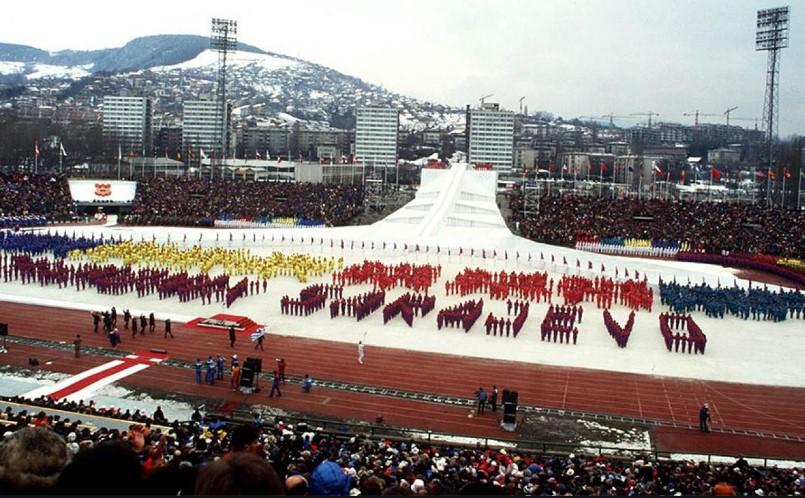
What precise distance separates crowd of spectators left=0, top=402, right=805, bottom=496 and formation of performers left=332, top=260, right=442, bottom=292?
18123 mm

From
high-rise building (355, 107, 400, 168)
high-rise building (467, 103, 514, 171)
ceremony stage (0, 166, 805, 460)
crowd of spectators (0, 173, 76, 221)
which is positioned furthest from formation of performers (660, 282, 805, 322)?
high-rise building (355, 107, 400, 168)

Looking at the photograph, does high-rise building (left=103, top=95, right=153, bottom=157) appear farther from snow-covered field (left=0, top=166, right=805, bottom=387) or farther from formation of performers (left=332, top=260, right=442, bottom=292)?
formation of performers (left=332, top=260, right=442, bottom=292)

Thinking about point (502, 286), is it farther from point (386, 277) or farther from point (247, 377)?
point (247, 377)

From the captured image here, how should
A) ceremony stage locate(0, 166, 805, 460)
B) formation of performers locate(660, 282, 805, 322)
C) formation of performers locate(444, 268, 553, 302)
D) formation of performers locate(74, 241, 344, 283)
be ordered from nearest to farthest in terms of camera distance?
ceremony stage locate(0, 166, 805, 460) < formation of performers locate(660, 282, 805, 322) < formation of performers locate(444, 268, 553, 302) < formation of performers locate(74, 241, 344, 283)

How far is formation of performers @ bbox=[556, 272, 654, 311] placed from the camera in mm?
28219

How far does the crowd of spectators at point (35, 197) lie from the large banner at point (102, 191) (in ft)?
2.37

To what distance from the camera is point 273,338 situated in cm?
2155

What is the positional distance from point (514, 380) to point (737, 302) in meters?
13.3

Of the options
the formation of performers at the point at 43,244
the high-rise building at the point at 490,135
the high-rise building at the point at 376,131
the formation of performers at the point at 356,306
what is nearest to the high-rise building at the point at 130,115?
the high-rise building at the point at 376,131

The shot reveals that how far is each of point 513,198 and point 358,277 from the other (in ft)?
135

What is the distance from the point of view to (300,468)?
762cm

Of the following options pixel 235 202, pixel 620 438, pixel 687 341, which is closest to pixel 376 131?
pixel 235 202

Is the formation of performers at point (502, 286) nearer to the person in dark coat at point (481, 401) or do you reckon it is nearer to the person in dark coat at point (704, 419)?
the person in dark coat at point (481, 401)

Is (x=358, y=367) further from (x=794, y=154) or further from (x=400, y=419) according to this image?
(x=794, y=154)
